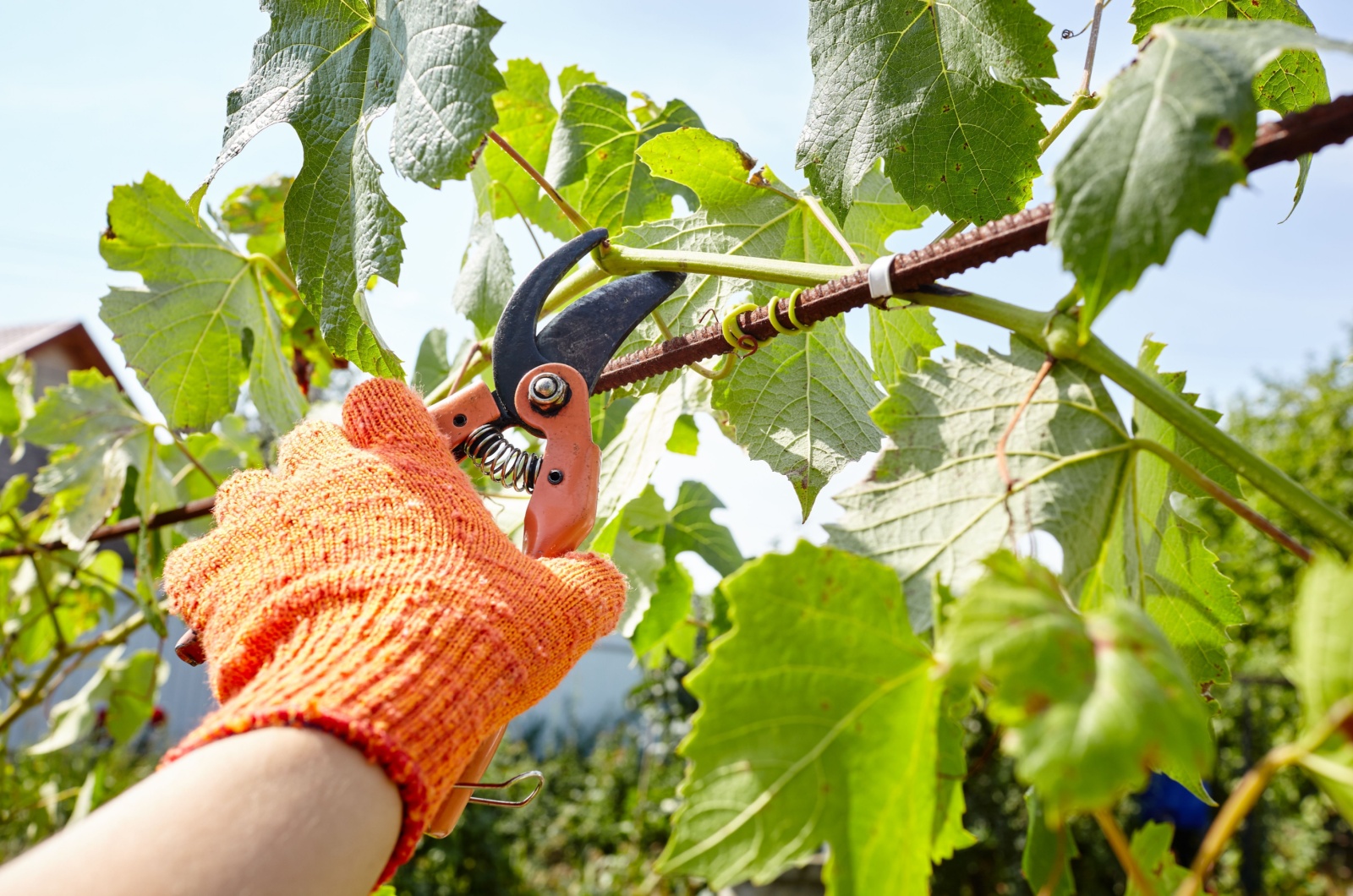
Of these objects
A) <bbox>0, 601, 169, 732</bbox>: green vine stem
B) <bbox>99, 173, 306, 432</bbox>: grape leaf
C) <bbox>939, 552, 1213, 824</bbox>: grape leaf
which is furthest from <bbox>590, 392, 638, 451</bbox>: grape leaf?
<bbox>0, 601, 169, 732</bbox>: green vine stem

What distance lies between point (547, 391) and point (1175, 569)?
59 cm

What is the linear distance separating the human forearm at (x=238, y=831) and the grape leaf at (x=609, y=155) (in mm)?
1088

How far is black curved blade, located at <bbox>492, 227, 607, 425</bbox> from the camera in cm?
101

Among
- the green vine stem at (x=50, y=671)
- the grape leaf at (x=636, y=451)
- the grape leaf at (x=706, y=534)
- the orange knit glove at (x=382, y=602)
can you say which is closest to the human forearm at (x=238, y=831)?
the orange knit glove at (x=382, y=602)

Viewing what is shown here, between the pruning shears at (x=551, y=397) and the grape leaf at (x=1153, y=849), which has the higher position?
the pruning shears at (x=551, y=397)

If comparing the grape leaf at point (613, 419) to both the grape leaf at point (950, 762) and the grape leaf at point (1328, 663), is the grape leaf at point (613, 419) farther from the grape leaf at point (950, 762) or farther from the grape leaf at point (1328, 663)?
the grape leaf at point (1328, 663)

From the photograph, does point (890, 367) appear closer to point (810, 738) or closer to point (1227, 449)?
point (1227, 449)

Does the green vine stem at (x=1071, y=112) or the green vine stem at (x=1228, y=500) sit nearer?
the green vine stem at (x=1228, y=500)

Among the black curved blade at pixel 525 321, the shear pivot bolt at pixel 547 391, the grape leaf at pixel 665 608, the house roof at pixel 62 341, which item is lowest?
the grape leaf at pixel 665 608

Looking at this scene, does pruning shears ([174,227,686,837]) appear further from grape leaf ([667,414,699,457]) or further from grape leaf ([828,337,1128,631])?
grape leaf ([667,414,699,457])

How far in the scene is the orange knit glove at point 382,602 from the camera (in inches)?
24.7

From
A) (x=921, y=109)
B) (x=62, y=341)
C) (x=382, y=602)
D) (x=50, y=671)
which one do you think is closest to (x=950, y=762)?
(x=382, y=602)

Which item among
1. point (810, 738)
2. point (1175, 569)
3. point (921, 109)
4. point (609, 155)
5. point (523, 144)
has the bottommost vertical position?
→ point (810, 738)

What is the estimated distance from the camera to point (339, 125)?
3.36 ft
